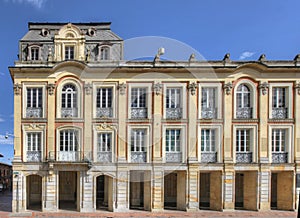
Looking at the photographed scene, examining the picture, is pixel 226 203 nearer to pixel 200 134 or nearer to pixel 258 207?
pixel 258 207

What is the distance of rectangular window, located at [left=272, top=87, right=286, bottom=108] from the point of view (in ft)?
54.6

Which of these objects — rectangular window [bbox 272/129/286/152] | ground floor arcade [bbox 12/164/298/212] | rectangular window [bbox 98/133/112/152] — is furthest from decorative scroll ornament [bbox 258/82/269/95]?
rectangular window [bbox 98/133/112/152]

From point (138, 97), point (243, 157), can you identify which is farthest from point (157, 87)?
point (243, 157)

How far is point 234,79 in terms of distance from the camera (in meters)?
16.5

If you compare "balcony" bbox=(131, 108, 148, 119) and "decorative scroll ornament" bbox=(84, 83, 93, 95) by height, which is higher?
"decorative scroll ornament" bbox=(84, 83, 93, 95)

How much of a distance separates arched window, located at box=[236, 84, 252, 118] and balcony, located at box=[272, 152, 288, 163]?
3.55 metres

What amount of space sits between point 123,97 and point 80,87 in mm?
3387

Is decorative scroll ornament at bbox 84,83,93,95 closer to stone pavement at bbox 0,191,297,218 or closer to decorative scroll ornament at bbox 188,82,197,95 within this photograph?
decorative scroll ornament at bbox 188,82,197,95

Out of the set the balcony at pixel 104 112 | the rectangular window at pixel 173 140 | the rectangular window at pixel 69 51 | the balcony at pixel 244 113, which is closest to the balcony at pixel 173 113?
the rectangular window at pixel 173 140

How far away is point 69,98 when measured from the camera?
16.5 meters

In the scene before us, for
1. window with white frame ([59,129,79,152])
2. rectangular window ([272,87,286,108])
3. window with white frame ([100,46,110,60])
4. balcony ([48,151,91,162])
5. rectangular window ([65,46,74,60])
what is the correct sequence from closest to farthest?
balcony ([48,151,91,162]) < window with white frame ([59,129,79,152]) < rectangular window ([272,87,286,108]) < rectangular window ([65,46,74,60]) < window with white frame ([100,46,110,60])

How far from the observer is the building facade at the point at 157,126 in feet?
52.4

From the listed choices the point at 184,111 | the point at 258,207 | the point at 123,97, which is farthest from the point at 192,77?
the point at 258,207

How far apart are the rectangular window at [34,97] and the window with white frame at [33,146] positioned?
84.3 inches
